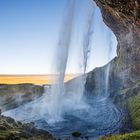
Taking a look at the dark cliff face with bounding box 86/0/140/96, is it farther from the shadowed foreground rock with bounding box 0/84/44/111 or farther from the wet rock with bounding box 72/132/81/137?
the shadowed foreground rock with bounding box 0/84/44/111

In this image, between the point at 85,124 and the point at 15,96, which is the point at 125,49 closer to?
the point at 15,96

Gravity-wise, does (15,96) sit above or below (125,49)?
below

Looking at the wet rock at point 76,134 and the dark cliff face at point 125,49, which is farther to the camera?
the dark cliff face at point 125,49

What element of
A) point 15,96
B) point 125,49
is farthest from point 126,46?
point 15,96

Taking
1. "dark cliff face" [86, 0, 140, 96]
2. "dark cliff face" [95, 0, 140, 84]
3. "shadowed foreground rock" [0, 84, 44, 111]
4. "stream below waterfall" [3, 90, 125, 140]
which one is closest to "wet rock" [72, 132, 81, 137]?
"stream below waterfall" [3, 90, 125, 140]

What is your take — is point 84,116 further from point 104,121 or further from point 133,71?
point 133,71

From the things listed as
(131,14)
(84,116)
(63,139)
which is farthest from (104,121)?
(131,14)

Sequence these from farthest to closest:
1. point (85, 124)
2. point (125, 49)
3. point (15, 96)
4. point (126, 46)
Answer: point (15, 96) < point (125, 49) < point (126, 46) < point (85, 124)

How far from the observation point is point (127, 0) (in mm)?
52000

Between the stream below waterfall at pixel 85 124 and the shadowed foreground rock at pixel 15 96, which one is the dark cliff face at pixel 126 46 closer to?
the stream below waterfall at pixel 85 124

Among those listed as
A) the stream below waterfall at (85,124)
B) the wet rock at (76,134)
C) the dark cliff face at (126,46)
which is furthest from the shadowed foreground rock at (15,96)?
the wet rock at (76,134)

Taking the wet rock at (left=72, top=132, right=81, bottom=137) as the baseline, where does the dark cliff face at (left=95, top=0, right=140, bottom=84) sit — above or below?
above

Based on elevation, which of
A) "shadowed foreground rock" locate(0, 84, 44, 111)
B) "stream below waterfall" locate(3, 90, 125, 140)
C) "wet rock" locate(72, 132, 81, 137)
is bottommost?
"shadowed foreground rock" locate(0, 84, 44, 111)

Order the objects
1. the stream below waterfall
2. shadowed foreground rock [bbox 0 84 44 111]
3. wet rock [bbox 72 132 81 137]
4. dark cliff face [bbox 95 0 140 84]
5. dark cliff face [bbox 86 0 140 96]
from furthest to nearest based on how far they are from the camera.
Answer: shadowed foreground rock [bbox 0 84 44 111]
dark cliff face [bbox 86 0 140 96]
dark cliff face [bbox 95 0 140 84]
the stream below waterfall
wet rock [bbox 72 132 81 137]
